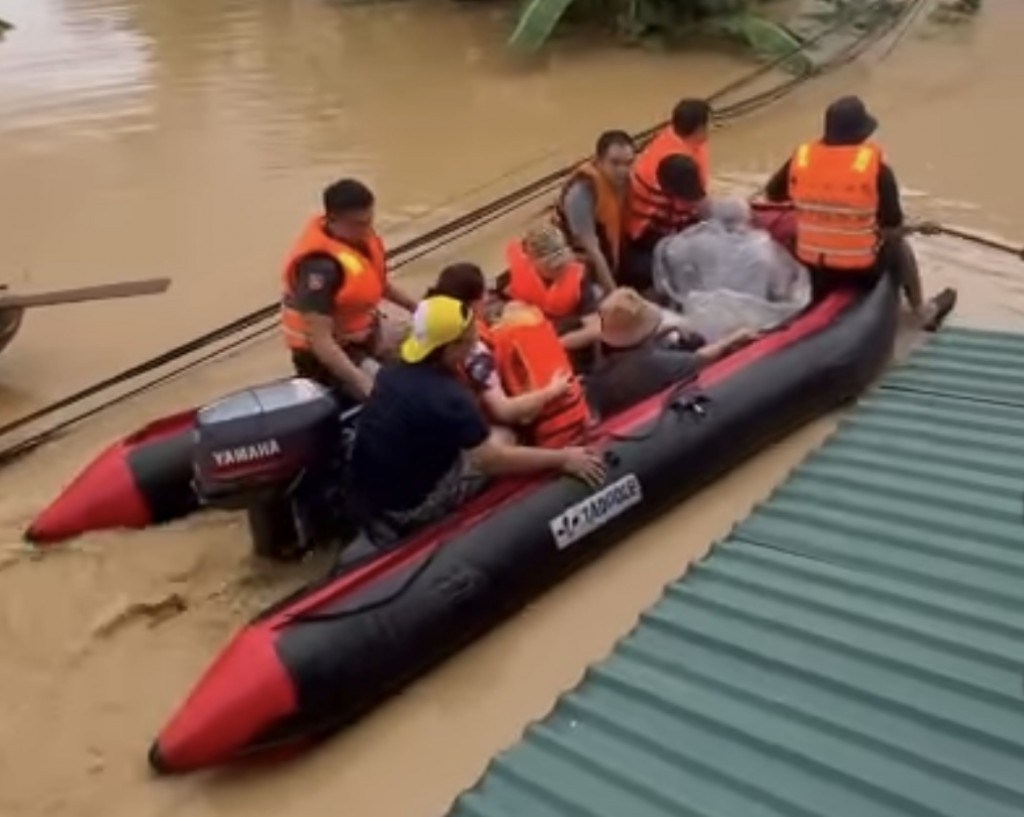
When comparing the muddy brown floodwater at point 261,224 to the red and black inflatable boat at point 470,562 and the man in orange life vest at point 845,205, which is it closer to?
the red and black inflatable boat at point 470,562

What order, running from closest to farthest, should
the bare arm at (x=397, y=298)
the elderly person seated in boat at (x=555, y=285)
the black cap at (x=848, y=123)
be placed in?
the elderly person seated in boat at (x=555, y=285) < the bare arm at (x=397, y=298) < the black cap at (x=848, y=123)

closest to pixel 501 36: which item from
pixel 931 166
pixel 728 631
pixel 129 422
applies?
pixel 931 166

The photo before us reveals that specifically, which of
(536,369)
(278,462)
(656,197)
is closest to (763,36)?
(656,197)

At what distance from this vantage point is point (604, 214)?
6.35 m

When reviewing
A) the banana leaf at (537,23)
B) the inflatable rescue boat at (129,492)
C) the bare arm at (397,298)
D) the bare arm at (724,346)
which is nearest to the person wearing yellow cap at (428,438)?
the inflatable rescue boat at (129,492)

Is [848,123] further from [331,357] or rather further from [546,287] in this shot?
[331,357]

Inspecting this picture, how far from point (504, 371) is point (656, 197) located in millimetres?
1616

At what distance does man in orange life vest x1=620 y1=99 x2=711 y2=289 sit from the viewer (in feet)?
20.8

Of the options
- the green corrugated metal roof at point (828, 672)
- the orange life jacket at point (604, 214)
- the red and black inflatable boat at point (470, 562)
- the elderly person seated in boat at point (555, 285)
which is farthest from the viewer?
the orange life jacket at point (604, 214)

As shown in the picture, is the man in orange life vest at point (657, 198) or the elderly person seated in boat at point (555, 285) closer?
the elderly person seated in boat at point (555, 285)

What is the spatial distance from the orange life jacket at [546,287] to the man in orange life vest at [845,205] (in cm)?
101

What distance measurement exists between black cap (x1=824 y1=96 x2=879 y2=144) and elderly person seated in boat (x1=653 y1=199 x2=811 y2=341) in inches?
18.7

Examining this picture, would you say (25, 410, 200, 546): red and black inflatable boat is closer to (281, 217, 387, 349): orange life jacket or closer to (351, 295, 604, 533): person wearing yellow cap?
(281, 217, 387, 349): orange life jacket

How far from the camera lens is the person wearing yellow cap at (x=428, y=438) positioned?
4.48 metres
